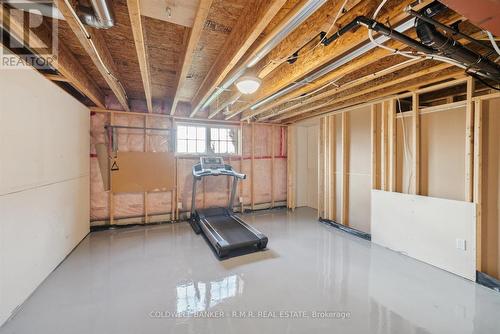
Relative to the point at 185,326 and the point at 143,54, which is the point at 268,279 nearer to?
the point at 185,326

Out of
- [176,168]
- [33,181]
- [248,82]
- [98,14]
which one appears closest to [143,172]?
[176,168]

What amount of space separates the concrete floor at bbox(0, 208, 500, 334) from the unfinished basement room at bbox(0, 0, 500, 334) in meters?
0.02

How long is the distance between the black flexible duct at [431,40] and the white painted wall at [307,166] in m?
4.26

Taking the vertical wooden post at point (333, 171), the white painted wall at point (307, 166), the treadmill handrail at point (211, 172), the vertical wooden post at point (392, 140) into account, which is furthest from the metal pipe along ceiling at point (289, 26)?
the white painted wall at point (307, 166)

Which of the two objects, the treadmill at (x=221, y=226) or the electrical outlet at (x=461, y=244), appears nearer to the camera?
the electrical outlet at (x=461, y=244)

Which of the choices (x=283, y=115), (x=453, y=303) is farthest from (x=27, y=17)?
(x=453, y=303)

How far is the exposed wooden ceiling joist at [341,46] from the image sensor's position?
5.29 feet

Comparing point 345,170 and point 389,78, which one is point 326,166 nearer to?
point 345,170

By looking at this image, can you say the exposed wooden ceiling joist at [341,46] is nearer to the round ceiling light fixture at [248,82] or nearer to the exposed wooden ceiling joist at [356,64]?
the exposed wooden ceiling joist at [356,64]

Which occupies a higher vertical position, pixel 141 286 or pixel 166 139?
pixel 166 139

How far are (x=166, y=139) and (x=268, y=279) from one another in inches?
140

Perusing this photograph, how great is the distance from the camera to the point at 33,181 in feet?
7.34

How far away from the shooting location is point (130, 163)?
4.32 meters

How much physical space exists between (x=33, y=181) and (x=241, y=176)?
2961 mm
